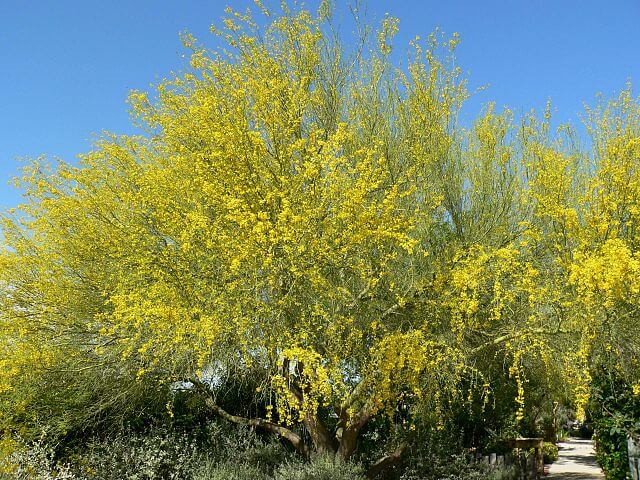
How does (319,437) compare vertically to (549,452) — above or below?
above

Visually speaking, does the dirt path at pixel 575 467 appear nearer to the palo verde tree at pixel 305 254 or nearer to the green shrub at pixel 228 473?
the palo verde tree at pixel 305 254

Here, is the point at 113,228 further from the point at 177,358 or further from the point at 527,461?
the point at 527,461

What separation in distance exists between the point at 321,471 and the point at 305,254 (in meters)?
2.67

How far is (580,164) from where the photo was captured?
9.62 metres

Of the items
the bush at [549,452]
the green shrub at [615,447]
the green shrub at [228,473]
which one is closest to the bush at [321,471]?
the green shrub at [228,473]

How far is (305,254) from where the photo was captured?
6.30 metres

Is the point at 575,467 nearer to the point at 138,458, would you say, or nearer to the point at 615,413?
the point at 615,413

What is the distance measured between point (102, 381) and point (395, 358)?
4.41 m

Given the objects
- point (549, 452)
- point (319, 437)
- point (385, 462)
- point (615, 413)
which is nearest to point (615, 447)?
point (615, 413)

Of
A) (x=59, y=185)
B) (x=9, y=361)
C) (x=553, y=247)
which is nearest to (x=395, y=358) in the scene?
(x=553, y=247)

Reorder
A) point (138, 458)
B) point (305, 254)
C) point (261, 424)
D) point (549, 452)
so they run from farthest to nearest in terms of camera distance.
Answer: point (549, 452) → point (261, 424) → point (138, 458) → point (305, 254)

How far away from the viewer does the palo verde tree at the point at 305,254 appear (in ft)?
20.9

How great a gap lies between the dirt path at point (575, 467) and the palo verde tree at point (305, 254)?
537cm

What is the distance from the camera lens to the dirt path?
13.2 m
